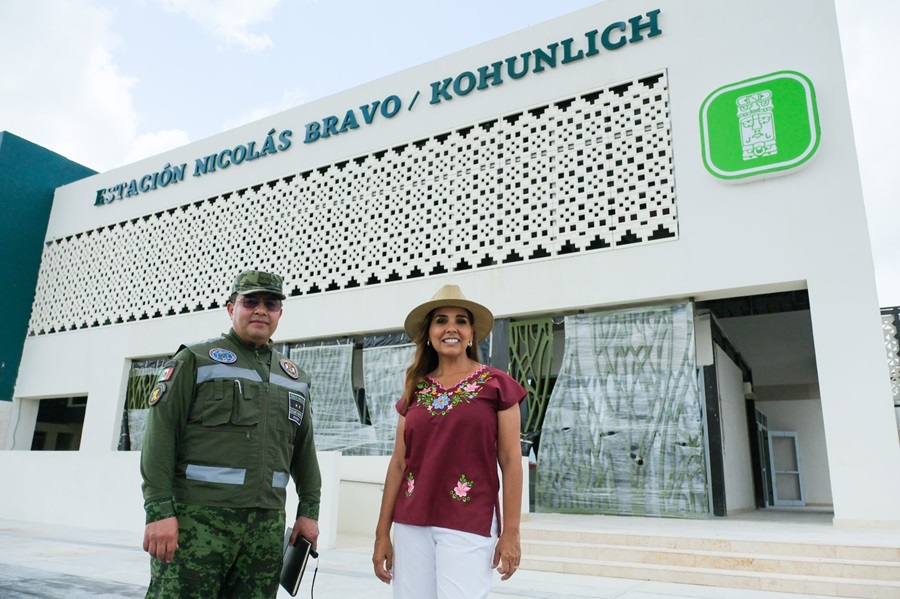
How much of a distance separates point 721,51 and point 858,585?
6.50 metres

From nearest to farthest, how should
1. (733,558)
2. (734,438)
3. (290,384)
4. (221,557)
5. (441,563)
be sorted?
(441,563) < (221,557) < (290,384) < (733,558) < (734,438)

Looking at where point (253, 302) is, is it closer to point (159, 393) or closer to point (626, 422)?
point (159, 393)

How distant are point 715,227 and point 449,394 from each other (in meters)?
6.92

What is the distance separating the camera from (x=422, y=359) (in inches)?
85.5

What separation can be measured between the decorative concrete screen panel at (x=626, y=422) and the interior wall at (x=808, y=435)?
7587 millimetres

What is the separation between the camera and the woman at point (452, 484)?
1.81 meters

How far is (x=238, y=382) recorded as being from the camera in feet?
6.94

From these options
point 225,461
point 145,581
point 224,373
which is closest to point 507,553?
point 225,461

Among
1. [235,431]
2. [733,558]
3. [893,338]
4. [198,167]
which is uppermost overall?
[198,167]

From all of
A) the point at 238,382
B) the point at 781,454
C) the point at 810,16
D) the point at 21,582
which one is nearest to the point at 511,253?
the point at 810,16

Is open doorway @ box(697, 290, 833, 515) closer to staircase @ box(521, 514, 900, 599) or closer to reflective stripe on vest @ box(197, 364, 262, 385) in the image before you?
staircase @ box(521, 514, 900, 599)

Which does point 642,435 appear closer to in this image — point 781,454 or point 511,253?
point 511,253

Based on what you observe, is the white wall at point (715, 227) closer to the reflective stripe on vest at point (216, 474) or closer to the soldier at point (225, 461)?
the soldier at point (225, 461)

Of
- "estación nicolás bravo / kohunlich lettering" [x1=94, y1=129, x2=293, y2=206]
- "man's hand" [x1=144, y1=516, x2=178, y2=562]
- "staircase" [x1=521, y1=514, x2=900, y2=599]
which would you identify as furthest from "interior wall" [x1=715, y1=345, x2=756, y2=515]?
"estación nicolás bravo / kohunlich lettering" [x1=94, y1=129, x2=293, y2=206]
